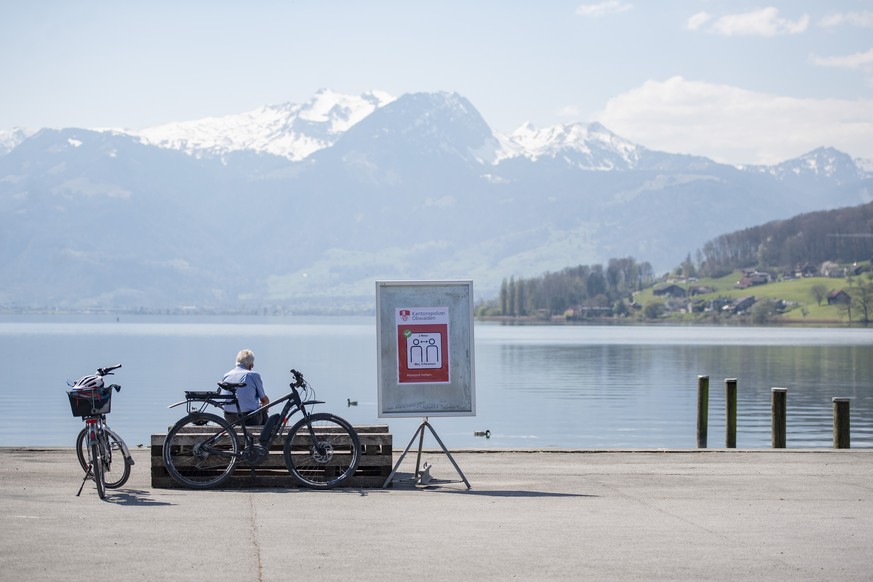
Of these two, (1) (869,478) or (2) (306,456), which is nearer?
Result: (2) (306,456)

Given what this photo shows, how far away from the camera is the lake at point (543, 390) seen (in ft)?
137

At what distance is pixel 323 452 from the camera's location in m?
16.2

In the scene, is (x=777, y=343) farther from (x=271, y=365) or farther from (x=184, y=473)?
(x=184, y=473)

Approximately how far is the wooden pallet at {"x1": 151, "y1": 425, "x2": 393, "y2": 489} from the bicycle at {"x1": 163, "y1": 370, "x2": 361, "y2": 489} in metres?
0.13

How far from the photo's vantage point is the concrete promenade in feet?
36.6

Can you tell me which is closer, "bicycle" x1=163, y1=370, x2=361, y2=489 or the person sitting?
"bicycle" x1=163, y1=370, x2=361, y2=489

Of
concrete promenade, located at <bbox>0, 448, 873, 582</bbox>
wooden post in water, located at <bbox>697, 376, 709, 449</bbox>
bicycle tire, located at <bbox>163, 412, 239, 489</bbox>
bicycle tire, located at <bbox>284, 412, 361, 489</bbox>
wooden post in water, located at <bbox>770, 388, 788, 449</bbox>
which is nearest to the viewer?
concrete promenade, located at <bbox>0, 448, 873, 582</bbox>

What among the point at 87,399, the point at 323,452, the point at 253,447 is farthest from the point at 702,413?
the point at 87,399

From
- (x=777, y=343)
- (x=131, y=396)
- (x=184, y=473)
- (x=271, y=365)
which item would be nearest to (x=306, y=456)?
(x=184, y=473)

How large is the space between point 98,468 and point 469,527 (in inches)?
183

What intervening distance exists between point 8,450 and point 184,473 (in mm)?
5277

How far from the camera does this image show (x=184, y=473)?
16.1 metres

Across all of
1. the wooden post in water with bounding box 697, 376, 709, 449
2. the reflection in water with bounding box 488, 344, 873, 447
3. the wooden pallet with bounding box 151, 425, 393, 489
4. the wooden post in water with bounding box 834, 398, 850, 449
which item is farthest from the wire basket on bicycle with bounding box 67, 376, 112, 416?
the reflection in water with bounding box 488, 344, 873, 447

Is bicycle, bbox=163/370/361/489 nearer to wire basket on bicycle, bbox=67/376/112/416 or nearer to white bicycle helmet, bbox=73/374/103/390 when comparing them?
wire basket on bicycle, bbox=67/376/112/416
